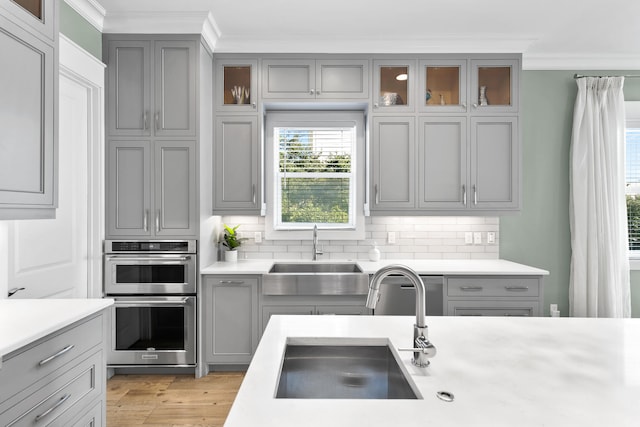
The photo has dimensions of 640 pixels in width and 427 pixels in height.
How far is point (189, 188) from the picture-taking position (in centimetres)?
309

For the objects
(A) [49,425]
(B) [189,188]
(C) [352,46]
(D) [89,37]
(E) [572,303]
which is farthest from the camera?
(E) [572,303]

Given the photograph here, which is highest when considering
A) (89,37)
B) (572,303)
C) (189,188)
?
(89,37)

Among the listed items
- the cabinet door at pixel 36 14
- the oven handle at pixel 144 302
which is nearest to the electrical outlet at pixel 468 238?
the oven handle at pixel 144 302

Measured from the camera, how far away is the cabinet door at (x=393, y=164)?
11.3ft

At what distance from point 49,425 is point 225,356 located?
64.3 inches

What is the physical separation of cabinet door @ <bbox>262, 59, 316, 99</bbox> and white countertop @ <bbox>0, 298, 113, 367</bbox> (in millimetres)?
2214

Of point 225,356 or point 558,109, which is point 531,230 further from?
point 225,356

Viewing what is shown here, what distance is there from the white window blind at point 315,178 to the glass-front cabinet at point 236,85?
0.50m

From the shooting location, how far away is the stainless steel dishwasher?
10.1 feet

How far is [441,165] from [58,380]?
3010mm

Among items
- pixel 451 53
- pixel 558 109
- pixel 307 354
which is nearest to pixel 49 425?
pixel 307 354

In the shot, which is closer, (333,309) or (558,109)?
(333,309)

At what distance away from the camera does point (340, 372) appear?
131 cm

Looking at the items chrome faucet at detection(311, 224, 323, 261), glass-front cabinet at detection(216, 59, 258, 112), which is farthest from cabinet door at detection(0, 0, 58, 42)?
chrome faucet at detection(311, 224, 323, 261)
